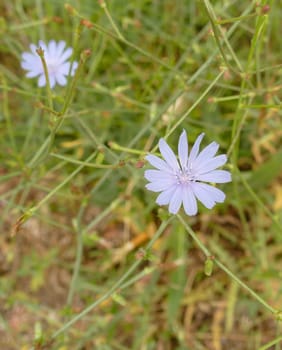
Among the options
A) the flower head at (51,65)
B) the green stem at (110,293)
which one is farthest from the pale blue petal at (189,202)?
the flower head at (51,65)

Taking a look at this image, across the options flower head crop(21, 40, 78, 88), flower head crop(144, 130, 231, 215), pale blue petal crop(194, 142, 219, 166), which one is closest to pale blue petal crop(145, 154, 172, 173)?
flower head crop(144, 130, 231, 215)

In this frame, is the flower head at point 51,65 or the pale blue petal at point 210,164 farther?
the flower head at point 51,65

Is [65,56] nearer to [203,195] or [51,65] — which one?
[51,65]

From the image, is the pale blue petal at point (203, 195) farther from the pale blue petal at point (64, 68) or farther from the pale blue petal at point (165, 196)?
the pale blue petal at point (64, 68)

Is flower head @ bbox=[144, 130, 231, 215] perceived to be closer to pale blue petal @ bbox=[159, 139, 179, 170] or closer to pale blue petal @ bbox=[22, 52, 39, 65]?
pale blue petal @ bbox=[159, 139, 179, 170]

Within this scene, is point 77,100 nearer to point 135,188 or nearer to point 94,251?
point 135,188

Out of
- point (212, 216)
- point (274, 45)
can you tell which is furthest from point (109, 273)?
point (274, 45)
